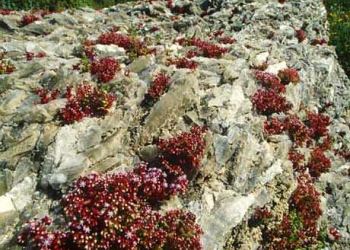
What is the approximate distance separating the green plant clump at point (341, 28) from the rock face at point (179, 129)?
9606 mm

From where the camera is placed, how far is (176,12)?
87.0 ft

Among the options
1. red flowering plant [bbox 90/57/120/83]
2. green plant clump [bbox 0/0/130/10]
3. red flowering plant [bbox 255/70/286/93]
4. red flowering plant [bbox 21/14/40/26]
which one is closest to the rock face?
red flowering plant [bbox 90/57/120/83]

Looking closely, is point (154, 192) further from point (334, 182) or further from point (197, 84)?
point (334, 182)

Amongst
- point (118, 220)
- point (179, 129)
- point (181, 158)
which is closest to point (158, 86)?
point (179, 129)

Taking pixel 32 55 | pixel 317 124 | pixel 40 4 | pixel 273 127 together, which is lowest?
pixel 40 4

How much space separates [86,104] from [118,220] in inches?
161

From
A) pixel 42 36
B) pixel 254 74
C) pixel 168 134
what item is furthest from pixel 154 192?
pixel 42 36

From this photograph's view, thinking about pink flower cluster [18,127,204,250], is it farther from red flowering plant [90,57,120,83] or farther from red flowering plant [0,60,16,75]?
red flowering plant [0,60,16,75]

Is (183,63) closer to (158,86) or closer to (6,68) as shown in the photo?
(158,86)

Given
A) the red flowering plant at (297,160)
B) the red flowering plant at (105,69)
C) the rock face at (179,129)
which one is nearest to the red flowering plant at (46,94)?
the rock face at (179,129)

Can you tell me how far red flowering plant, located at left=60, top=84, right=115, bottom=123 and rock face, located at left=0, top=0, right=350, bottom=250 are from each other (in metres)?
0.22

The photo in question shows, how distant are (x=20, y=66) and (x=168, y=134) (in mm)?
6180

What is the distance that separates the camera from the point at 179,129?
41.7 feet

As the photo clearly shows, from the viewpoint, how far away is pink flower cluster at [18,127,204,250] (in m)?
10.1
